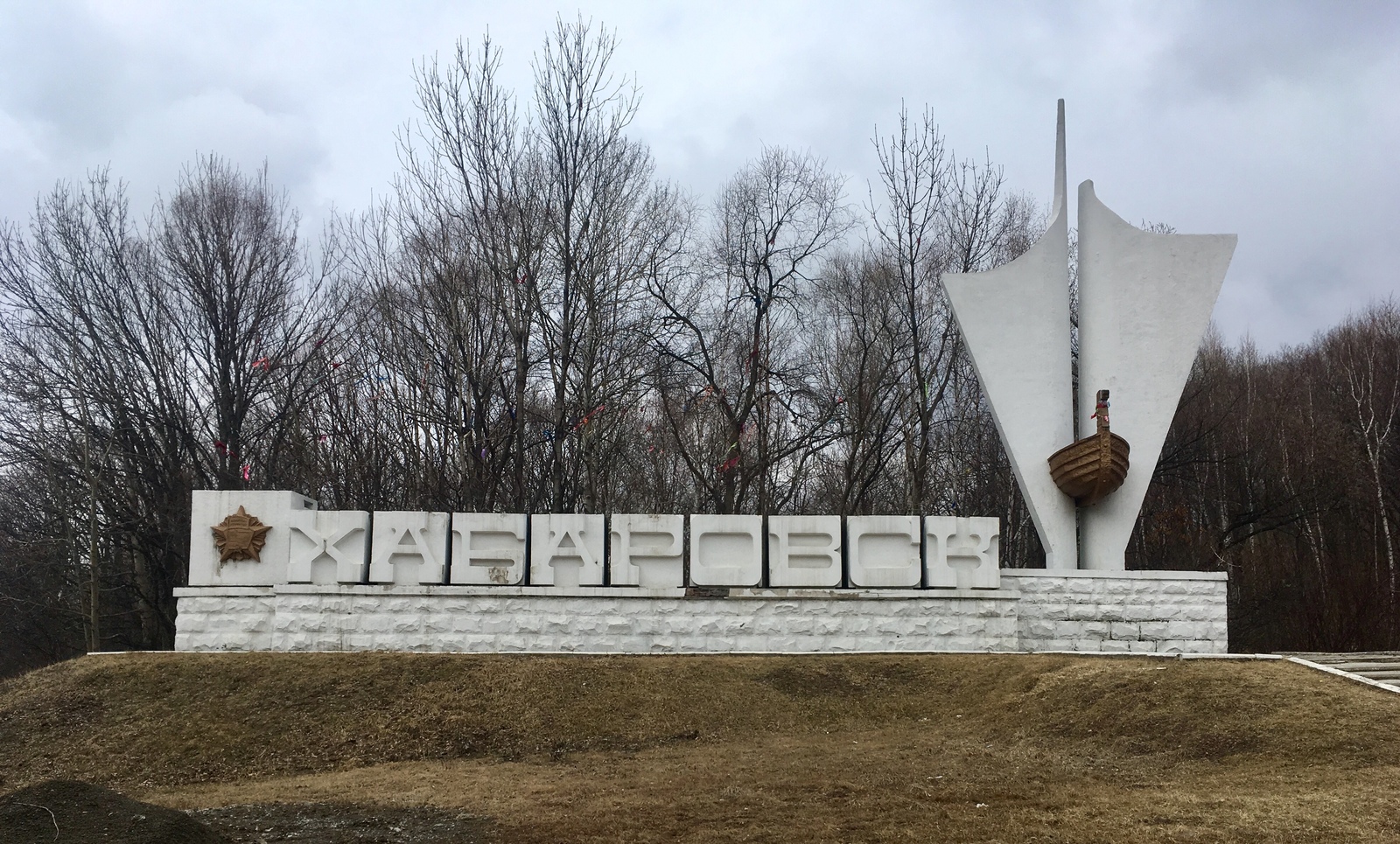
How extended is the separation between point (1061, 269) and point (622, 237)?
872cm

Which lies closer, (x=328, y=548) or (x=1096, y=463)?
(x=328, y=548)

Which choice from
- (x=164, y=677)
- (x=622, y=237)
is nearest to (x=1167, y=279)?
(x=622, y=237)

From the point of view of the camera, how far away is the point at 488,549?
13.3 meters

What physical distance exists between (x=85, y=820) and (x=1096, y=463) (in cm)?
1194

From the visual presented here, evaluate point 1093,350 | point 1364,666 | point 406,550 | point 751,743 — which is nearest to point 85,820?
point 751,743

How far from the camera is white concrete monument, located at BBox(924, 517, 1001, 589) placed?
13617 mm

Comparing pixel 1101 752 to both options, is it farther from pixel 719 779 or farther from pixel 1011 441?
pixel 1011 441

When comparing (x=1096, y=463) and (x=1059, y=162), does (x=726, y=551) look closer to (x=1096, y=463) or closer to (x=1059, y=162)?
(x=1096, y=463)

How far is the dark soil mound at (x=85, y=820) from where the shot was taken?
213 inches

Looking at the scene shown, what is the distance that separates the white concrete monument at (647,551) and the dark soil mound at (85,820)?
762cm

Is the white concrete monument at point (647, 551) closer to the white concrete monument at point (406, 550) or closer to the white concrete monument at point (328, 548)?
the white concrete monument at point (406, 550)

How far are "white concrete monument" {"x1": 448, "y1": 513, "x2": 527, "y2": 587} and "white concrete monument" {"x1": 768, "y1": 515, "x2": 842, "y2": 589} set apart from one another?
3.20 meters

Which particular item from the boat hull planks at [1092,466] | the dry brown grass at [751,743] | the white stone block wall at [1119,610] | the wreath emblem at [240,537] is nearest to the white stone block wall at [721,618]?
the white stone block wall at [1119,610]

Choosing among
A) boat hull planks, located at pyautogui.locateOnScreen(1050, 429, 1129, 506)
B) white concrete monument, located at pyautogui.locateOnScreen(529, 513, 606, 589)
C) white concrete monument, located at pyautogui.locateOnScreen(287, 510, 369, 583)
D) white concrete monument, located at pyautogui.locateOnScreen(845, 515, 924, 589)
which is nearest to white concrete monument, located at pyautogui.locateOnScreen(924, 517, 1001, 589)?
white concrete monument, located at pyautogui.locateOnScreen(845, 515, 924, 589)
